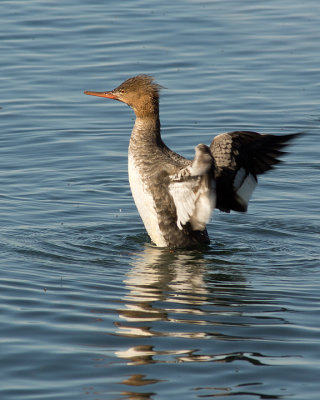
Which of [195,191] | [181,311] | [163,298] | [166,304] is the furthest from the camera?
[195,191]

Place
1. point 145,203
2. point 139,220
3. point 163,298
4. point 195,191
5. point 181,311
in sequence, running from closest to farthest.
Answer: point 181,311 → point 163,298 → point 195,191 → point 145,203 → point 139,220

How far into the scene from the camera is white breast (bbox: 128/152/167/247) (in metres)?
8.29

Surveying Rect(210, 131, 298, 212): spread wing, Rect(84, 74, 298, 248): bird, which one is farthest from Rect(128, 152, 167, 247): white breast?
Rect(210, 131, 298, 212): spread wing

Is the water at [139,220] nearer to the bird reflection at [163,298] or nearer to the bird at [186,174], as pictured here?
the bird reflection at [163,298]

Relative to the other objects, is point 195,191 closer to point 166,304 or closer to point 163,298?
point 163,298

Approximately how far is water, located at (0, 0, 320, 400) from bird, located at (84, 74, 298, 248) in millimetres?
337

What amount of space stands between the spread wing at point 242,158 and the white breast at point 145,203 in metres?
0.72

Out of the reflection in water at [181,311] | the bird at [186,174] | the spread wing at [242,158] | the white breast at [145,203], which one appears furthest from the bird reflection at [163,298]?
the spread wing at [242,158]

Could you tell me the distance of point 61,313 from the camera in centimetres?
671

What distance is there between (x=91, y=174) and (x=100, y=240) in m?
2.04

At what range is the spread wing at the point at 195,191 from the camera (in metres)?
7.04

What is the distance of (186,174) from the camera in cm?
770

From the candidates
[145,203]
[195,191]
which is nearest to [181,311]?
[195,191]

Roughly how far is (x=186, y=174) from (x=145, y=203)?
29.7 inches
